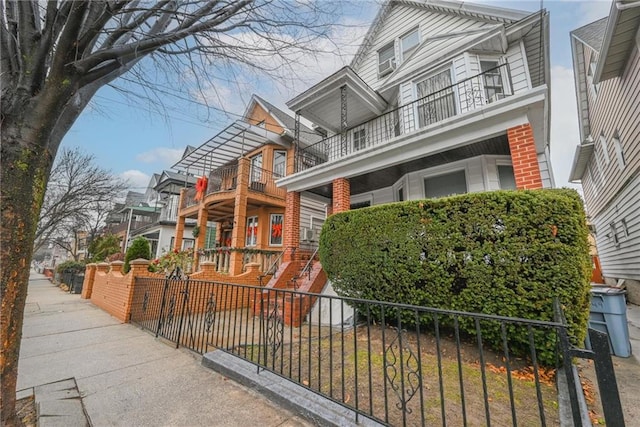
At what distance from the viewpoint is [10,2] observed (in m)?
2.52

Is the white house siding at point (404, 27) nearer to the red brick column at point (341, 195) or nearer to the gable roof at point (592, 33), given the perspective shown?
the gable roof at point (592, 33)

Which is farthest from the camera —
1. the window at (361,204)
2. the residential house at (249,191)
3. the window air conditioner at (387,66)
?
the residential house at (249,191)

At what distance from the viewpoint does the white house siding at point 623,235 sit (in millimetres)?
7689

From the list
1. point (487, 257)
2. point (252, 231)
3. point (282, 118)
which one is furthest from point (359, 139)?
point (487, 257)

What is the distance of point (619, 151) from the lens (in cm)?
859

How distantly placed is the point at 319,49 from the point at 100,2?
2.18 meters

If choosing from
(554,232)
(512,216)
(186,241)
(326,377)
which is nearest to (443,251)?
(512,216)

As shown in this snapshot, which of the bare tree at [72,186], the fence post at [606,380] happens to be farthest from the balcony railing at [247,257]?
the bare tree at [72,186]

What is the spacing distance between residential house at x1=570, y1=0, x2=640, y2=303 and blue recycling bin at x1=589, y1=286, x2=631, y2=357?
5.17m

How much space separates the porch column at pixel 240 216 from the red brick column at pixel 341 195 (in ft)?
13.9

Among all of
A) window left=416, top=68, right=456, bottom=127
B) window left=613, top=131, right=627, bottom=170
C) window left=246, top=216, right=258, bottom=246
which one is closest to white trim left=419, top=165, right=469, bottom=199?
window left=416, top=68, right=456, bottom=127

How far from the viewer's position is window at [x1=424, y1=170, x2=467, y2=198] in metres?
7.33

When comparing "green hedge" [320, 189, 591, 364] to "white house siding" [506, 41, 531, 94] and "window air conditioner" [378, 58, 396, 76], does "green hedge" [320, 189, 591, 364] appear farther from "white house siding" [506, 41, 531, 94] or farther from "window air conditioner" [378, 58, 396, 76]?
"window air conditioner" [378, 58, 396, 76]

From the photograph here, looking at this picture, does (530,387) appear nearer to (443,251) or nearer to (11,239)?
(443,251)
